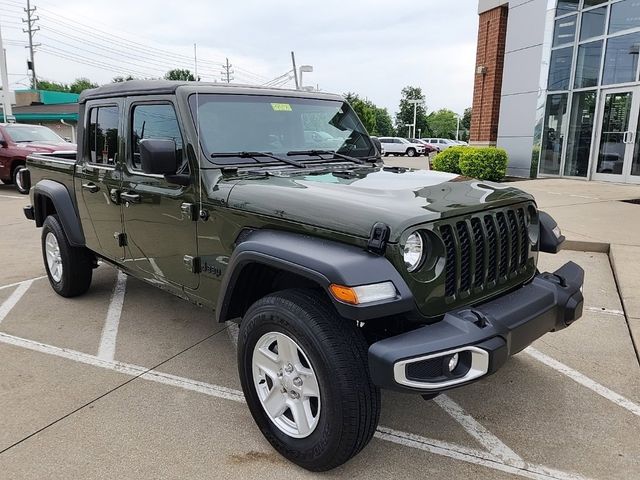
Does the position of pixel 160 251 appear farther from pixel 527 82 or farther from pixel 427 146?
pixel 427 146

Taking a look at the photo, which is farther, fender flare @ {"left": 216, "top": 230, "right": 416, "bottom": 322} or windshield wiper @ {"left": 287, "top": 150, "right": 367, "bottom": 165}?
windshield wiper @ {"left": 287, "top": 150, "right": 367, "bottom": 165}

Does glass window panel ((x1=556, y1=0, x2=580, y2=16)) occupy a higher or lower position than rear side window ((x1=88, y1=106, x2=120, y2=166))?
higher

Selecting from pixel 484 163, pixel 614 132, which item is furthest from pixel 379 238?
pixel 614 132

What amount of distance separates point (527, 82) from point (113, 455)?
46.8 feet

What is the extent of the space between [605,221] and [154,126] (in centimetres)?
717

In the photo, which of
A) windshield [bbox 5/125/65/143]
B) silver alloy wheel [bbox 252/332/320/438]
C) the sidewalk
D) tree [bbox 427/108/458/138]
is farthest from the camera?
tree [bbox 427/108/458/138]

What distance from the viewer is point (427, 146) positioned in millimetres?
40156

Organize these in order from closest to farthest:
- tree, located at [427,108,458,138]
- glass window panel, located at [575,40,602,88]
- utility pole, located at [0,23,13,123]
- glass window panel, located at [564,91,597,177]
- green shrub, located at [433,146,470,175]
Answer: glass window panel, located at [575,40,602,88], glass window panel, located at [564,91,597,177], green shrub, located at [433,146,470,175], utility pole, located at [0,23,13,123], tree, located at [427,108,458,138]

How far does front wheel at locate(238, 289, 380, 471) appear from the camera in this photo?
229 centimetres

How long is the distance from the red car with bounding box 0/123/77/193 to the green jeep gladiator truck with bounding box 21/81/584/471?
10232 millimetres

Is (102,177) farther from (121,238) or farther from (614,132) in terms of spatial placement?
(614,132)

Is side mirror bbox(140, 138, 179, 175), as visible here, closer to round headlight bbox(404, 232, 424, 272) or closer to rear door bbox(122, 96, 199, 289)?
rear door bbox(122, 96, 199, 289)

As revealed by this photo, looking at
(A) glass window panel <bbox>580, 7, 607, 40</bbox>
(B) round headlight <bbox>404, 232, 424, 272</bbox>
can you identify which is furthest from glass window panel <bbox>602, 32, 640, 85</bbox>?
(B) round headlight <bbox>404, 232, 424, 272</bbox>

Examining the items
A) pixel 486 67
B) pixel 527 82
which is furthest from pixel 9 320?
pixel 486 67
